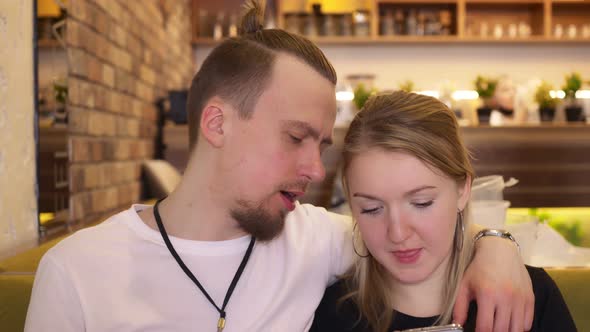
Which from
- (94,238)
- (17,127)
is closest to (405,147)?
(94,238)

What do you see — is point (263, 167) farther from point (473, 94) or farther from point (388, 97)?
point (473, 94)

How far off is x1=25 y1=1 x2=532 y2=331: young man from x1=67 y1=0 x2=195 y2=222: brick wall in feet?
3.25

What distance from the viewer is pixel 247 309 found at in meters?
1.16

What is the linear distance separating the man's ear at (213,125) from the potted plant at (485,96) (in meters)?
3.27

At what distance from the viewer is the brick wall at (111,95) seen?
2143 millimetres

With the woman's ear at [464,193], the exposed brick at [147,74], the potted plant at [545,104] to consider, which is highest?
the exposed brick at [147,74]

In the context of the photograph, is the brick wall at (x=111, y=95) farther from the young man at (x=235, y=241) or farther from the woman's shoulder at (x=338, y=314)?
the woman's shoulder at (x=338, y=314)

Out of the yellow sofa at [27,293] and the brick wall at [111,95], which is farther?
the brick wall at [111,95]

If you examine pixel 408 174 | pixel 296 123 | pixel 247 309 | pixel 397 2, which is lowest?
pixel 247 309

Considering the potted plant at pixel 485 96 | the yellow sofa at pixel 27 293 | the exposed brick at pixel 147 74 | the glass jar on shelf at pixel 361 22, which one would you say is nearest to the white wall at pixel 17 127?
the yellow sofa at pixel 27 293

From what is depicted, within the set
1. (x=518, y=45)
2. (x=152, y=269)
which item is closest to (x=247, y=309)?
(x=152, y=269)

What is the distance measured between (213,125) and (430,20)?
443 cm

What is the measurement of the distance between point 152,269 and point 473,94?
193 inches

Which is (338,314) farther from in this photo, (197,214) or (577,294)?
(577,294)
